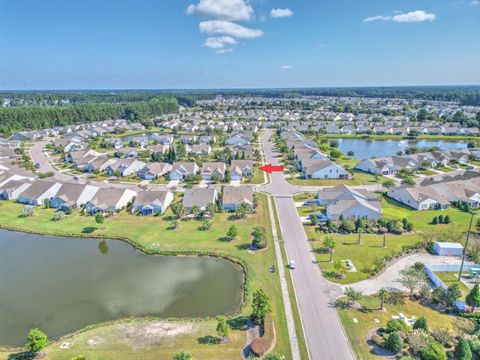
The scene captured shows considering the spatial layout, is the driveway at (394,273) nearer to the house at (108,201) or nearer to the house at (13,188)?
the house at (108,201)

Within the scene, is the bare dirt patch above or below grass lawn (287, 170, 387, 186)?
below

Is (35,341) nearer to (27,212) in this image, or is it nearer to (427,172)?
(27,212)

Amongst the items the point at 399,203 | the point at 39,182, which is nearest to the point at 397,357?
the point at 399,203

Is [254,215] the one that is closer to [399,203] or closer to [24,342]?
[399,203]

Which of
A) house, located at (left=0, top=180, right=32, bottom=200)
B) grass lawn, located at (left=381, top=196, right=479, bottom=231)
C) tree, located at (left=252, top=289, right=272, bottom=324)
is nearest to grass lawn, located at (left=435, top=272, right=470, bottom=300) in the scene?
grass lawn, located at (left=381, top=196, right=479, bottom=231)

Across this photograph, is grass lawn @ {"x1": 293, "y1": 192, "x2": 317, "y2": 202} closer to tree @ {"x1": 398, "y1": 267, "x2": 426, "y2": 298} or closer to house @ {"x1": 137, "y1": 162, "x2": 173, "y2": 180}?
tree @ {"x1": 398, "y1": 267, "x2": 426, "y2": 298}

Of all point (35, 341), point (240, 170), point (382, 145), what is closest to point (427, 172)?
point (382, 145)

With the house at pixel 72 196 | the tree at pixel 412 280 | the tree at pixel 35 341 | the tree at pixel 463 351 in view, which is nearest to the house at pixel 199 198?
the house at pixel 72 196
